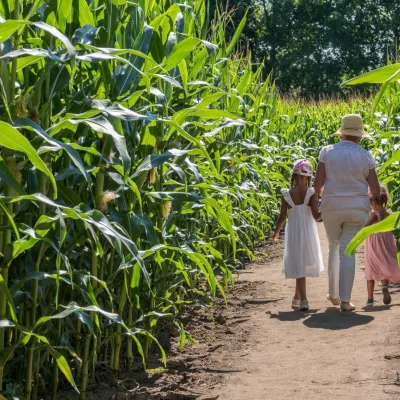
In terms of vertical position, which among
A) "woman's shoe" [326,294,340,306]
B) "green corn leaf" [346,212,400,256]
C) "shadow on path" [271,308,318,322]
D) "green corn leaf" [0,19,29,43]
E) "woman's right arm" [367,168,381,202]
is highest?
"green corn leaf" [0,19,29,43]

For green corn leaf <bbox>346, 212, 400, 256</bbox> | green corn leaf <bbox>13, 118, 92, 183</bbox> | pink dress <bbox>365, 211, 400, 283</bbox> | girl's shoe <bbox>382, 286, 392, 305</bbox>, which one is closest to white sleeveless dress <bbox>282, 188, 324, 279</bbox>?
pink dress <bbox>365, 211, 400, 283</bbox>

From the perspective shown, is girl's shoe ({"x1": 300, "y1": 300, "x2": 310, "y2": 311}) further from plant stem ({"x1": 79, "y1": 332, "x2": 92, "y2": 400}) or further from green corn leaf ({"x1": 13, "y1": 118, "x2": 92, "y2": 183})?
green corn leaf ({"x1": 13, "y1": 118, "x2": 92, "y2": 183})

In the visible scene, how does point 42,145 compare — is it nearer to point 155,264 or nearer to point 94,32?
point 94,32

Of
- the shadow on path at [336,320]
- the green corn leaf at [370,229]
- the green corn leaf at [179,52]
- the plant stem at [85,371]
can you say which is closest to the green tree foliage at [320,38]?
the shadow on path at [336,320]

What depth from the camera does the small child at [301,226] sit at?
7.93 metres

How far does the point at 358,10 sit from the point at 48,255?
46786 mm

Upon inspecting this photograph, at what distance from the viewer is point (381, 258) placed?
25.8 ft

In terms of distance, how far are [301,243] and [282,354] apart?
2.14 meters

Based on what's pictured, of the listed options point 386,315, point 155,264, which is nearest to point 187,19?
point 155,264

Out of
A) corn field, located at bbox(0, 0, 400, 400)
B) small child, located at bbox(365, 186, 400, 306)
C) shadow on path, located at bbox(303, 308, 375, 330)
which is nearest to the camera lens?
corn field, located at bbox(0, 0, 400, 400)

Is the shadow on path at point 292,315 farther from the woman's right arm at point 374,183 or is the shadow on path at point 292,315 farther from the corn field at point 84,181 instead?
the corn field at point 84,181

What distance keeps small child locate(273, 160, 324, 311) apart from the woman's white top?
1.22 ft

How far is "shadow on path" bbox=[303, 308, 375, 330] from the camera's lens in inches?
272

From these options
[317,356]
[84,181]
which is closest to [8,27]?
[84,181]
